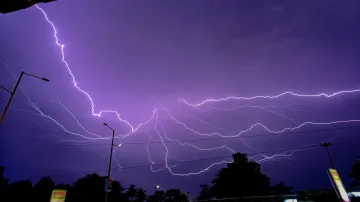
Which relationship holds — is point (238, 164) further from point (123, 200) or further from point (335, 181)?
point (335, 181)

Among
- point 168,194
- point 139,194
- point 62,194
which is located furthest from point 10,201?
point 168,194

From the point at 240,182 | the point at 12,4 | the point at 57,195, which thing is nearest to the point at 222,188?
the point at 240,182

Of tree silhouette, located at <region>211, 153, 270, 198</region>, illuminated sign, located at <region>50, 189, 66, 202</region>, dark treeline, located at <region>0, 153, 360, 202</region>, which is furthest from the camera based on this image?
tree silhouette, located at <region>211, 153, 270, 198</region>

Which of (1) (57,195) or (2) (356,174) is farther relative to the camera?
(2) (356,174)

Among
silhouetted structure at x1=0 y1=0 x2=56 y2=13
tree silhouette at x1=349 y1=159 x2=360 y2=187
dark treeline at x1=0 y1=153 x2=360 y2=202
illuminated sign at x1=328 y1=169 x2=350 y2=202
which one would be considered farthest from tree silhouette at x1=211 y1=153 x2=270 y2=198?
silhouetted structure at x1=0 y1=0 x2=56 y2=13

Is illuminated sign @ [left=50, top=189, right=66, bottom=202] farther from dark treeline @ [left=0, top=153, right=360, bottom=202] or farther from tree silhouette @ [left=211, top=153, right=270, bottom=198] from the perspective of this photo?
tree silhouette @ [left=211, top=153, right=270, bottom=198]

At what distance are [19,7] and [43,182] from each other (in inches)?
2470

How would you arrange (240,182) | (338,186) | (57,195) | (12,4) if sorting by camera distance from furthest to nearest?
(240,182), (57,195), (338,186), (12,4)

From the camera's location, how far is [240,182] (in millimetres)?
35406

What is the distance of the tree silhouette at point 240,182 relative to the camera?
3494 cm

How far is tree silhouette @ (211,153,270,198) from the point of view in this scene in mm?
34938

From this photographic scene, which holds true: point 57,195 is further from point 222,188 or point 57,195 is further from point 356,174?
point 356,174

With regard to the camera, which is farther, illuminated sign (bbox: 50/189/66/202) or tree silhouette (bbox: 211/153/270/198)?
tree silhouette (bbox: 211/153/270/198)

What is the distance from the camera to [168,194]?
81.7 meters
